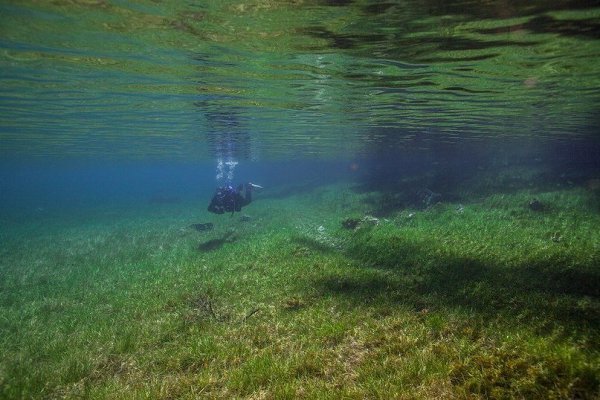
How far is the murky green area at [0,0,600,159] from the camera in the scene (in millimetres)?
8758

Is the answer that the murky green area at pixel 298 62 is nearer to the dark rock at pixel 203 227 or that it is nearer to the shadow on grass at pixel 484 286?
the shadow on grass at pixel 484 286

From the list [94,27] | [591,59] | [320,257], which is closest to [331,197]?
[320,257]

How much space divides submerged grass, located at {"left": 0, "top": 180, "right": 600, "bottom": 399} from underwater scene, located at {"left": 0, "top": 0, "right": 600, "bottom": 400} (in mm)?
57

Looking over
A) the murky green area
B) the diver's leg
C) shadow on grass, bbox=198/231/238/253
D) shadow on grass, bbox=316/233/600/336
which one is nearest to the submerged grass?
shadow on grass, bbox=316/233/600/336

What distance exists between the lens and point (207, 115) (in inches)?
918

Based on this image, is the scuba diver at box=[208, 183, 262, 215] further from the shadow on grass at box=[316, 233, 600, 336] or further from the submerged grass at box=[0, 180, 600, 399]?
the shadow on grass at box=[316, 233, 600, 336]

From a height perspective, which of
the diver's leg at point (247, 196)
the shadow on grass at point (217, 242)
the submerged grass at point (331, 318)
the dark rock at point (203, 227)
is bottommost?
the dark rock at point (203, 227)

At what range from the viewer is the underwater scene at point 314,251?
6.30m

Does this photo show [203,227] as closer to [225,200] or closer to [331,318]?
[225,200]

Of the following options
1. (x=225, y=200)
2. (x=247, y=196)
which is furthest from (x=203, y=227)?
(x=225, y=200)

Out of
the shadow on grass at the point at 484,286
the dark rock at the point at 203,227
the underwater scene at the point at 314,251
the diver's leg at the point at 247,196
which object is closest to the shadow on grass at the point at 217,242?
the underwater scene at the point at 314,251

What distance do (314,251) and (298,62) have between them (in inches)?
306

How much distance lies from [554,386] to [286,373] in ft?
13.3

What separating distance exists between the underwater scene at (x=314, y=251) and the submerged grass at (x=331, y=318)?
6cm
